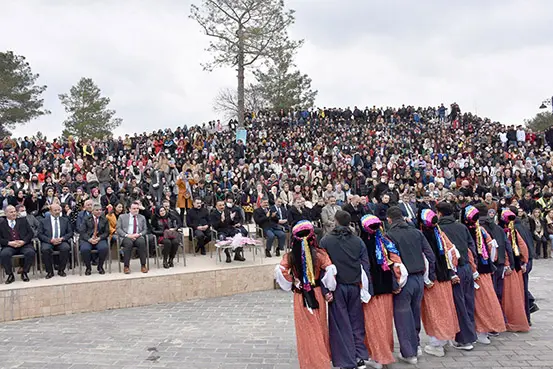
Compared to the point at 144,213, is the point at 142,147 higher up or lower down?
higher up

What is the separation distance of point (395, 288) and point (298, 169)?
13261mm

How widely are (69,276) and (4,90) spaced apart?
1265 inches

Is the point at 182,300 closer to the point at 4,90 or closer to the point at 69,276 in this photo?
the point at 69,276

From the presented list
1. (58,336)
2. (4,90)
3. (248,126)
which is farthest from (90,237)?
(4,90)

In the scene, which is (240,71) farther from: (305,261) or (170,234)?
(305,261)

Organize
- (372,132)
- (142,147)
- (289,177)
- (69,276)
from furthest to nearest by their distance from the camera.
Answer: (372,132) → (142,147) → (289,177) → (69,276)

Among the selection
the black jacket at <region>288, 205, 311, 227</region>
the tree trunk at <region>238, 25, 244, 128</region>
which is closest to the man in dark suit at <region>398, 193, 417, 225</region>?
the black jacket at <region>288, 205, 311, 227</region>

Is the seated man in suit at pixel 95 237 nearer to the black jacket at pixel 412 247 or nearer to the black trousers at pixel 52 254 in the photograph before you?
the black trousers at pixel 52 254

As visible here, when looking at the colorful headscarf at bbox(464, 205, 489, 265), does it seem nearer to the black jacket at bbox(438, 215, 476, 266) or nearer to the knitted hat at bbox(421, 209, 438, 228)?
the black jacket at bbox(438, 215, 476, 266)

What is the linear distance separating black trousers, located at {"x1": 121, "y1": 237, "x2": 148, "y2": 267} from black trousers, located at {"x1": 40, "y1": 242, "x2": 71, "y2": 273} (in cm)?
98

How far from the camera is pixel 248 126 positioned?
27.2 metres

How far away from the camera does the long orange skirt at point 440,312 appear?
518cm

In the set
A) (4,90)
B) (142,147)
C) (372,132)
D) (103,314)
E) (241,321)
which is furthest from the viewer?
(4,90)

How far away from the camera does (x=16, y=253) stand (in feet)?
25.4
